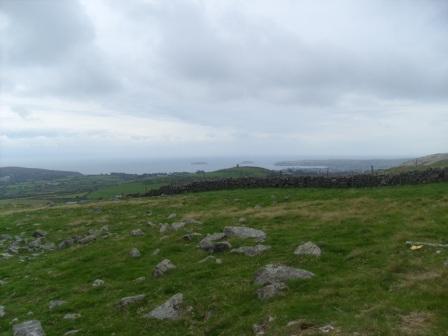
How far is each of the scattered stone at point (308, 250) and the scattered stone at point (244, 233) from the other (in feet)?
12.8

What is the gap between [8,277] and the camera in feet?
75.3

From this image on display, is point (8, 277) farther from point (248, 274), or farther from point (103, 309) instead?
point (248, 274)

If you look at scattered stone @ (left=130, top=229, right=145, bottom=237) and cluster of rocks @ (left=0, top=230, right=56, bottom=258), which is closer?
scattered stone @ (left=130, top=229, right=145, bottom=237)

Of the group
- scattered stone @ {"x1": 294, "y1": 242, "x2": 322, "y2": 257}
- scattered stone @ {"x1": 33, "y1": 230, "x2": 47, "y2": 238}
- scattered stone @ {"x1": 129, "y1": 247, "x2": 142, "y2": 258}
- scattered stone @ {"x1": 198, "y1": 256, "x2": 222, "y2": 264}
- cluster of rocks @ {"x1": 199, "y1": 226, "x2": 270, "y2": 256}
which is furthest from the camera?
scattered stone @ {"x1": 33, "y1": 230, "x2": 47, "y2": 238}

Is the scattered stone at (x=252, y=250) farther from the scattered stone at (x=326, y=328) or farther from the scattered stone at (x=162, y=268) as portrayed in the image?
the scattered stone at (x=326, y=328)

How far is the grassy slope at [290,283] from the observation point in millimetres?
12703

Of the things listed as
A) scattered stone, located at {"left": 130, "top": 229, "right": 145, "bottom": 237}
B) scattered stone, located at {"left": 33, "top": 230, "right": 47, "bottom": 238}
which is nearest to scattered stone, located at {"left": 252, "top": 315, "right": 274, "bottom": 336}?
scattered stone, located at {"left": 130, "top": 229, "right": 145, "bottom": 237}

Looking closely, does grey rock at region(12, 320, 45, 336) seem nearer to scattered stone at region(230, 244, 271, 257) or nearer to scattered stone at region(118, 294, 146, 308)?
scattered stone at region(118, 294, 146, 308)

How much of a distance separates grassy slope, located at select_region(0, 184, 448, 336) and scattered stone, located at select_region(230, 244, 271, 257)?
489mm

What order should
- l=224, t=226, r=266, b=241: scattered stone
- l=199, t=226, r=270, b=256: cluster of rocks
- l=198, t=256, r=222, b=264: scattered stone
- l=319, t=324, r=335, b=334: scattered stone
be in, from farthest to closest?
l=224, t=226, r=266, b=241: scattered stone, l=199, t=226, r=270, b=256: cluster of rocks, l=198, t=256, r=222, b=264: scattered stone, l=319, t=324, r=335, b=334: scattered stone

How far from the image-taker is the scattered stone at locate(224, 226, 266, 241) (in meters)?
23.4

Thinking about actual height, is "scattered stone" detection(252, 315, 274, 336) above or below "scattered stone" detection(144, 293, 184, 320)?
above

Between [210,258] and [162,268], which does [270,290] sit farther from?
[162,268]

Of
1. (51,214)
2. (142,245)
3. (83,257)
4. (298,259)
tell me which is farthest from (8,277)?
(51,214)
